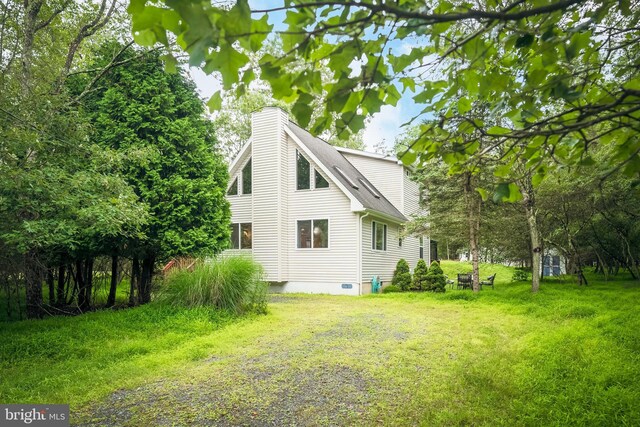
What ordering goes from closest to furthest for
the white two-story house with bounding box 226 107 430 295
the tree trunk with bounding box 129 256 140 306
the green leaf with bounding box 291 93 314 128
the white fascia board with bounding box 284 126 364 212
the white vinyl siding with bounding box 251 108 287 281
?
the green leaf with bounding box 291 93 314 128 < the tree trunk with bounding box 129 256 140 306 < the white fascia board with bounding box 284 126 364 212 < the white two-story house with bounding box 226 107 430 295 < the white vinyl siding with bounding box 251 108 287 281

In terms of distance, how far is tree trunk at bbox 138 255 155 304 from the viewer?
986 centimetres

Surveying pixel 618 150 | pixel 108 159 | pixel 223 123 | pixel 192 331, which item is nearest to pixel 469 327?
pixel 192 331

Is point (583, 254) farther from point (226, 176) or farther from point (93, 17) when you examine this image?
point (93, 17)

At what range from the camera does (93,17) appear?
1091cm

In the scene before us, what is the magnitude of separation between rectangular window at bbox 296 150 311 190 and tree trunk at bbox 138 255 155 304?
26.0 ft

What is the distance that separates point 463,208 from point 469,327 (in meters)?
7.29

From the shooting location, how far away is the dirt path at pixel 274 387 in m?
3.71

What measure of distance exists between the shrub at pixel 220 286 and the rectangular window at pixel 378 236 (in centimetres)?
799

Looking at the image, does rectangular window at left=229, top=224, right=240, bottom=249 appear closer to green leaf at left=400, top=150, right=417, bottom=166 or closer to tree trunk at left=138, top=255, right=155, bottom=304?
tree trunk at left=138, top=255, right=155, bottom=304

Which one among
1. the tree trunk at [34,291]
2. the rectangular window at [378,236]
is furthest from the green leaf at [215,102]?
the rectangular window at [378,236]

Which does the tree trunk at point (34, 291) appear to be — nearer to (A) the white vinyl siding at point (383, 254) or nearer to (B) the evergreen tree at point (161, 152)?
(B) the evergreen tree at point (161, 152)

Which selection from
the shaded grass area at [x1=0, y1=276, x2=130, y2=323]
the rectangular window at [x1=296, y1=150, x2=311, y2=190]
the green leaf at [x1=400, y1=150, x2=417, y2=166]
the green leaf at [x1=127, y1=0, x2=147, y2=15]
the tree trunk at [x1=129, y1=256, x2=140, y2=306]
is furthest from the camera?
the rectangular window at [x1=296, y1=150, x2=311, y2=190]

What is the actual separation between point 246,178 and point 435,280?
9.50 meters

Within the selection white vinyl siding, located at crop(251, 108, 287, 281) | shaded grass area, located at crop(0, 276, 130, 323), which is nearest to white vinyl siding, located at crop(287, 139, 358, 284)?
white vinyl siding, located at crop(251, 108, 287, 281)
